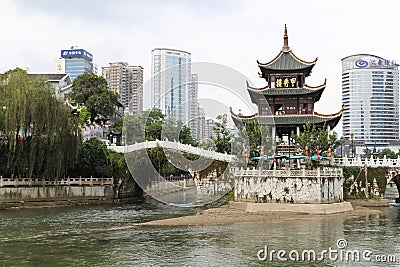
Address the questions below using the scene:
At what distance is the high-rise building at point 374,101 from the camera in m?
133

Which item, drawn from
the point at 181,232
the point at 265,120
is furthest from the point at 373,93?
the point at 181,232

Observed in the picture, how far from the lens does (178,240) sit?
2583 cm

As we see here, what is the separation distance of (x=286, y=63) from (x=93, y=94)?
25360mm

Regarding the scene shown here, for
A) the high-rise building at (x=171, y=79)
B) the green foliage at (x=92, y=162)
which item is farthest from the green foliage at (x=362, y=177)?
the green foliage at (x=92, y=162)

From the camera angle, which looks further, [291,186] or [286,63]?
[286,63]

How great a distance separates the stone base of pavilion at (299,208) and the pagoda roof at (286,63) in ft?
56.0

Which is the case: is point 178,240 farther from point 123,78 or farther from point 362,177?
point 123,78

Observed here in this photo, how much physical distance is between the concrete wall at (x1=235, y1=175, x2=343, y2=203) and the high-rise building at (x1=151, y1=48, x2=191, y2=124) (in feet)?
39.0

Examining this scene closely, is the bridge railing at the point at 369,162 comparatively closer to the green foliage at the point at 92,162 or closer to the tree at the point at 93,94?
the green foliage at the point at 92,162

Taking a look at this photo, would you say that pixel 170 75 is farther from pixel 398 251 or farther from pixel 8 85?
pixel 398 251

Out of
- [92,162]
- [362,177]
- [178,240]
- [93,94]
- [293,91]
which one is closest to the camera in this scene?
[178,240]

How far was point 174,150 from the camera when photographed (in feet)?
163

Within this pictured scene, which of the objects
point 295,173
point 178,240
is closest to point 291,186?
point 295,173

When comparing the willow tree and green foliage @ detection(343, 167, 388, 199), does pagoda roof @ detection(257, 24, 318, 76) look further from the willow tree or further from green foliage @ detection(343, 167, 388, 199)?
the willow tree
